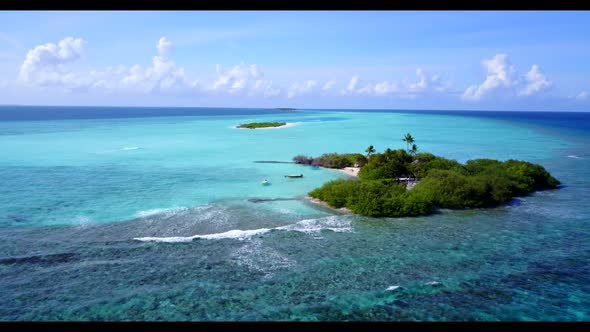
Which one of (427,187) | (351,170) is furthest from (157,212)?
(351,170)

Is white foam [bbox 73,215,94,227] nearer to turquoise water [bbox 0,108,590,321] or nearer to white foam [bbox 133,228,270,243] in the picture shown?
turquoise water [bbox 0,108,590,321]

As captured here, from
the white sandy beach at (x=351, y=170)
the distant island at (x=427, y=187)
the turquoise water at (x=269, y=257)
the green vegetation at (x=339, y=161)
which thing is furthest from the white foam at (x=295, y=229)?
the green vegetation at (x=339, y=161)

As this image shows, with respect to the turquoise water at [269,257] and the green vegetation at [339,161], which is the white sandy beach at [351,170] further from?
the turquoise water at [269,257]

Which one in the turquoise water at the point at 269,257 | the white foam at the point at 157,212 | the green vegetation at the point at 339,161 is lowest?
the turquoise water at the point at 269,257

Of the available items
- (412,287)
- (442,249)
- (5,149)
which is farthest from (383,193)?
(5,149)

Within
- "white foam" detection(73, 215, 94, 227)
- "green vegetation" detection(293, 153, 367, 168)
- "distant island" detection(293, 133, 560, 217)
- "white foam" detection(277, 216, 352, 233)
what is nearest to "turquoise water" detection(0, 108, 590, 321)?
"white foam" detection(73, 215, 94, 227)

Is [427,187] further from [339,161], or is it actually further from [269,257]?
[339,161]

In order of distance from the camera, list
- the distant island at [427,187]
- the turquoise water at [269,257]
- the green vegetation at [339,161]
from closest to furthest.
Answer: the turquoise water at [269,257] → the distant island at [427,187] → the green vegetation at [339,161]
